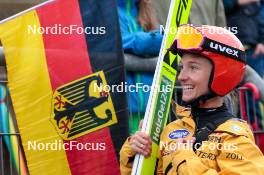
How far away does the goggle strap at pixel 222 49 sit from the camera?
487cm

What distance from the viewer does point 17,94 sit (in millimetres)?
5695

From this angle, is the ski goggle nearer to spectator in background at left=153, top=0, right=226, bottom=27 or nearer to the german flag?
the german flag

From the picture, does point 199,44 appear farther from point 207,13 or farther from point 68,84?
point 207,13

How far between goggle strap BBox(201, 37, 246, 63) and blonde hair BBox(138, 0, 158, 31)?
71.8 inches

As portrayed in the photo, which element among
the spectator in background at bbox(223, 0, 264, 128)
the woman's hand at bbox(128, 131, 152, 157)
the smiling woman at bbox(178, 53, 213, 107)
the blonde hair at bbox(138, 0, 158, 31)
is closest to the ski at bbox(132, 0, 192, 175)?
the woman's hand at bbox(128, 131, 152, 157)

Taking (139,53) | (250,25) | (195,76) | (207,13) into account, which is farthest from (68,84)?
(250,25)

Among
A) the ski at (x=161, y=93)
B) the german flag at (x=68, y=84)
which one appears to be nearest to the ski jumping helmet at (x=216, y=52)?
the ski at (x=161, y=93)

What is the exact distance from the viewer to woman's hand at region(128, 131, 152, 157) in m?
4.88

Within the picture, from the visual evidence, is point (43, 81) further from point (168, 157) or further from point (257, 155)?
point (257, 155)

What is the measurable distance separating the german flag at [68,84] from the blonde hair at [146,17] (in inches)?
28.5

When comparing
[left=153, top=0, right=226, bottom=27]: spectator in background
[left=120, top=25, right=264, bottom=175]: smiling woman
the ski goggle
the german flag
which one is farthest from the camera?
[left=153, top=0, right=226, bottom=27]: spectator in background

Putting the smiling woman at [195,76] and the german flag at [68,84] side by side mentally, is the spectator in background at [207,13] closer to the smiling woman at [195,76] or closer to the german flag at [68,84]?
the german flag at [68,84]

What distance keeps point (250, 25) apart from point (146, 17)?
52.6 inches

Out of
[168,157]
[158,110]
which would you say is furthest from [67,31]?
[168,157]
